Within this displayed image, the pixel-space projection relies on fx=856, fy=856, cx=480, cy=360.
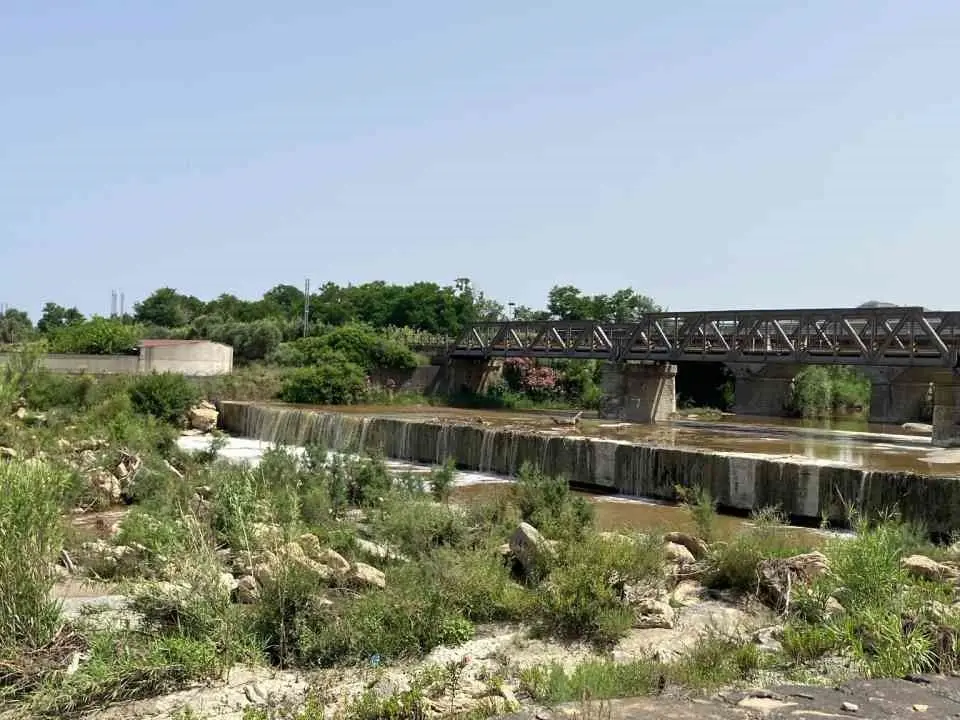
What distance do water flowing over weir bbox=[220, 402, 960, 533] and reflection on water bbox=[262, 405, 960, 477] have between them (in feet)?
3.66

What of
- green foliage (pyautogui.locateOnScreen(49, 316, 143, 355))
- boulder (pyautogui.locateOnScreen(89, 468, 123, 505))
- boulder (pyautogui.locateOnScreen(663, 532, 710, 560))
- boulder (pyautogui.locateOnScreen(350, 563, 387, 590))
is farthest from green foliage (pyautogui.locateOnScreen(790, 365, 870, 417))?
green foliage (pyautogui.locateOnScreen(49, 316, 143, 355))

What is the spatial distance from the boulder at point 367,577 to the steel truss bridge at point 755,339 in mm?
23040

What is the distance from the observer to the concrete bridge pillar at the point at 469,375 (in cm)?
4931

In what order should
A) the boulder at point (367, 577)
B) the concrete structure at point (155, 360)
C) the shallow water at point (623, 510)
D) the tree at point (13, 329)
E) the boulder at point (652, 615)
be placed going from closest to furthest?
1. the boulder at point (652, 615)
2. the boulder at point (367, 577)
3. the shallow water at point (623, 510)
4. the concrete structure at point (155, 360)
5. the tree at point (13, 329)

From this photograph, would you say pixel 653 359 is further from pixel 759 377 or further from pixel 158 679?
pixel 158 679

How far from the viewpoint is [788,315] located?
32469mm

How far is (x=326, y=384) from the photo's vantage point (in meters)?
43.9

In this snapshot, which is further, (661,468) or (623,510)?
(661,468)

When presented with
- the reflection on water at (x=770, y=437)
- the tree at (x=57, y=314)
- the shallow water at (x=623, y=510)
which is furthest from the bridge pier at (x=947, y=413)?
the tree at (x=57, y=314)

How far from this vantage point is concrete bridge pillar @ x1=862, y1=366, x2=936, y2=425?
39.4 m

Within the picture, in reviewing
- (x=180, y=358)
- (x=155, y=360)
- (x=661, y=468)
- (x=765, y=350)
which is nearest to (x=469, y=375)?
(x=180, y=358)

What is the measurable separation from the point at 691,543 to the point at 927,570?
3429 mm

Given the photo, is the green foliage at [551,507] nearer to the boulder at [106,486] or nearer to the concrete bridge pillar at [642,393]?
the boulder at [106,486]

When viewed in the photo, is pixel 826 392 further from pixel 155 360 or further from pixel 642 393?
pixel 155 360
